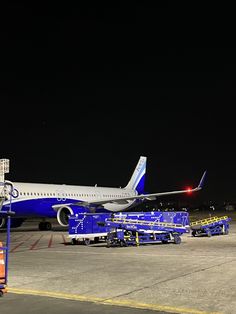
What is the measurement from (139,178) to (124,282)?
35697 mm

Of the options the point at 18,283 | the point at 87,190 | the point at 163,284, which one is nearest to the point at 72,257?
the point at 18,283

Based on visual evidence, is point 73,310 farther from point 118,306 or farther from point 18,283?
point 18,283

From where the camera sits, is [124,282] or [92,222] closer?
[124,282]

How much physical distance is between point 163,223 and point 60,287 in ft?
32.8

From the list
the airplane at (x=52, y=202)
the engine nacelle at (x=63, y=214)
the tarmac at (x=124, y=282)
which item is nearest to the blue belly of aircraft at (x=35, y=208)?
the airplane at (x=52, y=202)

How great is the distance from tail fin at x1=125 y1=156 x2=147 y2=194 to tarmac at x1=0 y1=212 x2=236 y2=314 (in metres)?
29.0

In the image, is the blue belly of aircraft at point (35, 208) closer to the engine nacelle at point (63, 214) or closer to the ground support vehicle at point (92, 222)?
the engine nacelle at point (63, 214)

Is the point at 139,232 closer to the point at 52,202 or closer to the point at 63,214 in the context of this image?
the point at 63,214

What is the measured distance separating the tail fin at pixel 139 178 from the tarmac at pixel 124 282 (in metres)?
29.0

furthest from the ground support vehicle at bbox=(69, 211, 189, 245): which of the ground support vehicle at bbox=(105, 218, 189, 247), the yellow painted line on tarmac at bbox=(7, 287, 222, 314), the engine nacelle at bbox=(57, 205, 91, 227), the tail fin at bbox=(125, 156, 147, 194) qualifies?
the tail fin at bbox=(125, 156, 147, 194)

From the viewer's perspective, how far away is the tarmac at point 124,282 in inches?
279

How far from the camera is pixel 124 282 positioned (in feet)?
30.4

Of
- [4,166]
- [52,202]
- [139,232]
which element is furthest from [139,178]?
[4,166]

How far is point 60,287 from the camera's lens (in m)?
8.90
